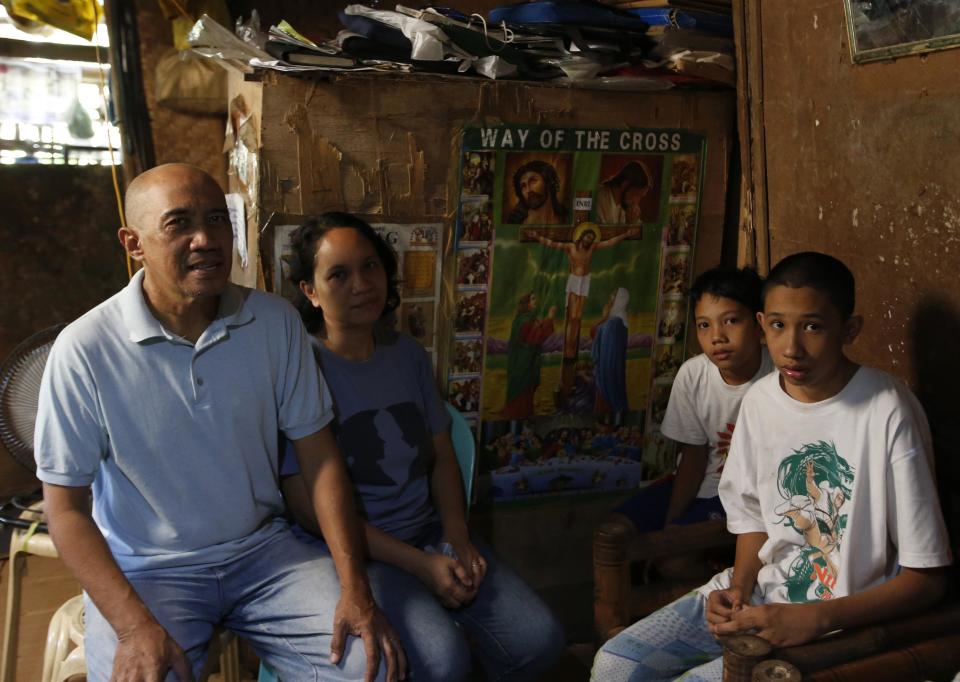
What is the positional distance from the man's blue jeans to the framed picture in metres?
1.99

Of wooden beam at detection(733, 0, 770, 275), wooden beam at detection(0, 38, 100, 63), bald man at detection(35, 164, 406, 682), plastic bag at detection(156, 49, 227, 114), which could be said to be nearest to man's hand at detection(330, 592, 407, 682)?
bald man at detection(35, 164, 406, 682)

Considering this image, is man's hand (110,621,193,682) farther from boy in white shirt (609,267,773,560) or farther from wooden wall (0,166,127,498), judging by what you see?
wooden wall (0,166,127,498)

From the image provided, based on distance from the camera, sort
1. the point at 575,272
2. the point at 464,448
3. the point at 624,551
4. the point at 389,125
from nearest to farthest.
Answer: the point at 624,551 < the point at 464,448 < the point at 389,125 < the point at 575,272

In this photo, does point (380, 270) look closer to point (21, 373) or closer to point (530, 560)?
point (21, 373)

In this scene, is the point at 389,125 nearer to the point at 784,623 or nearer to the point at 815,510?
the point at 815,510

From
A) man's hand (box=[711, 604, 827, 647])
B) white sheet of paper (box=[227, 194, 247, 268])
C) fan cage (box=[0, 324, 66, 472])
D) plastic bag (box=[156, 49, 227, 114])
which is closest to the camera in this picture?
man's hand (box=[711, 604, 827, 647])

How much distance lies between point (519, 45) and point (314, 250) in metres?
1.09

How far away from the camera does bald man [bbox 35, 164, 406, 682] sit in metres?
2.01

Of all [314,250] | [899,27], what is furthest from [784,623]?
[899,27]

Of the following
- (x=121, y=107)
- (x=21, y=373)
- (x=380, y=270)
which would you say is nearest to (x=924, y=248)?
(x=380, y=270)

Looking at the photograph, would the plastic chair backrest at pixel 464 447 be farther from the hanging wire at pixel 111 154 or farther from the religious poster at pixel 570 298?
the hanging wire at pixel 111 154

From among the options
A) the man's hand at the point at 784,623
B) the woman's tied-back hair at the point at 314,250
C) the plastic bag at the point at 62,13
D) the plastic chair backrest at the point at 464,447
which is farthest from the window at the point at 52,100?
the man's hand at the point at 784,623

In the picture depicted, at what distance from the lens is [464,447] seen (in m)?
2.66

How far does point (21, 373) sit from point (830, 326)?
209 centimetres
